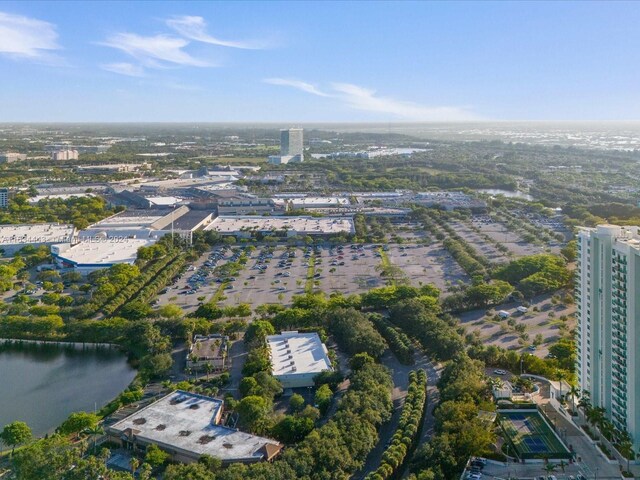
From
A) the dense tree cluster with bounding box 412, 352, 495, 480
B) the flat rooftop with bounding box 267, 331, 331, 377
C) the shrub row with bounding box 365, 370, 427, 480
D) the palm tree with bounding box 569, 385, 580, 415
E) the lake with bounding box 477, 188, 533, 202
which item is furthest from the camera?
the lake with bounding box 477, 188, 533, 202

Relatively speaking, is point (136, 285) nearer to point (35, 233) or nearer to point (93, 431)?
point (93, 431)

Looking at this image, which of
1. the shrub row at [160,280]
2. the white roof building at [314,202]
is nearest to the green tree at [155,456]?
the shrub row at [160,280]

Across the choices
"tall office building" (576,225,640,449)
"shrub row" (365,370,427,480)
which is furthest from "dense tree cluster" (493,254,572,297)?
"tall office building" (576,225,640,449)

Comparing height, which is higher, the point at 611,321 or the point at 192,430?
the point at 611,321

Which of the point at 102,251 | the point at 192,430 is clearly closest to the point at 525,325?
the point at 192,430

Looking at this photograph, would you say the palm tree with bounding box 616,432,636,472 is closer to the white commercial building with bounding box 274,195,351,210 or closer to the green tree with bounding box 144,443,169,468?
the green tree with bounding box 144,443,169,468

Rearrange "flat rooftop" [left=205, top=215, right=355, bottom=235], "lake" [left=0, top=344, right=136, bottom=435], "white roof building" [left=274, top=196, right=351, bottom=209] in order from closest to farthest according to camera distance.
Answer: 1. "lake" [left=0, top=344, right=136, bottom=435]
2. "flat rooftop" [left=205, top=215, right=355, bottom=235]
3. "white roof building" [left=274, top=196, right=351, bottom=209]

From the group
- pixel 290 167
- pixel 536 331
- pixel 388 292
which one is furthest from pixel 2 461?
pixel 290 167
